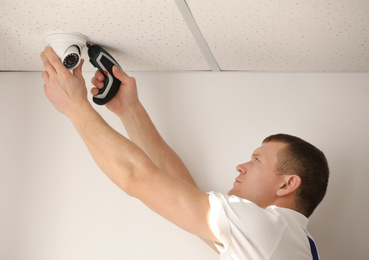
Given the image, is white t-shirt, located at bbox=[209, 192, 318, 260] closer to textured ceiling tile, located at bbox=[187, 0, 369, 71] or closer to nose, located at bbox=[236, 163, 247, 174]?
nose, located at bbox=[236, 163, 247, 174]

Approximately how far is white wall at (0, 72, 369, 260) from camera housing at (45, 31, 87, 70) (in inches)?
16.1

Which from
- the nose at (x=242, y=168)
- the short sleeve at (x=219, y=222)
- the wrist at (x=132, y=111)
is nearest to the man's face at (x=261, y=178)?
the nose at (x=242, y=168)

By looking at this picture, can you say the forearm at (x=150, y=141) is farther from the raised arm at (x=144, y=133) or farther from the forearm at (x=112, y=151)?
the forearm at (x=112, y=151)

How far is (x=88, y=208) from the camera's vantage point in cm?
196

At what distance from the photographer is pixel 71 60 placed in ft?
5.41

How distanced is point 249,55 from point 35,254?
1089 mm

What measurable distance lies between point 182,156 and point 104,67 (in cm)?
47

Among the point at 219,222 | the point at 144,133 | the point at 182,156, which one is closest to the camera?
the point at 219,222

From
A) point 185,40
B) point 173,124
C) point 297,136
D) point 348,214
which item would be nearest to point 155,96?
point 173,124

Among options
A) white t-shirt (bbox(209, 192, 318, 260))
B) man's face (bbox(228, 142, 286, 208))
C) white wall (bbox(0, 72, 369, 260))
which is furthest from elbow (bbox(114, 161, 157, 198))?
white wall (bbox(0, 72, 369, 260))

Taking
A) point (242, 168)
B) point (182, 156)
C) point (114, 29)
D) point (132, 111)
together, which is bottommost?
point (242, 168)

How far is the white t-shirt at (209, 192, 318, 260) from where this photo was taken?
1.40m

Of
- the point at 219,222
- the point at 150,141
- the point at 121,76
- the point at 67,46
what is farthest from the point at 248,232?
the point at 67,46

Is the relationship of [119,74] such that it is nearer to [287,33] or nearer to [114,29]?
[114,29]
